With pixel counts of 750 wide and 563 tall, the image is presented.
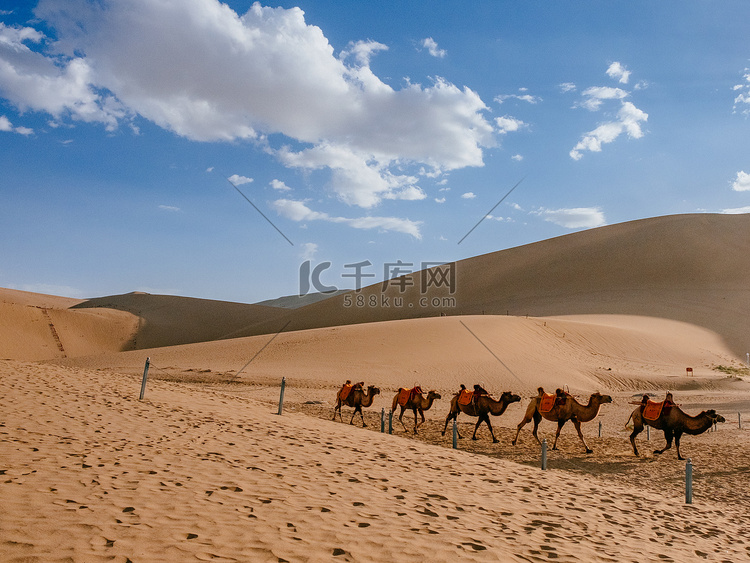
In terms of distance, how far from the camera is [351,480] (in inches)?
305

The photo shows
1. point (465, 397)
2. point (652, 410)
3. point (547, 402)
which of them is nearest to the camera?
point (652, 410)

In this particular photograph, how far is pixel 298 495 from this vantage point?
6.59 metres

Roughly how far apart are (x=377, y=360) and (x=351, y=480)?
86.9ft

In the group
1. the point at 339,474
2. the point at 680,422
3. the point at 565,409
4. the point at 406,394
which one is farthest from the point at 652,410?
the point at 339,474

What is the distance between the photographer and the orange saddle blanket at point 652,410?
1380 centimetres

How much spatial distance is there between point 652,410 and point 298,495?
1116 cm

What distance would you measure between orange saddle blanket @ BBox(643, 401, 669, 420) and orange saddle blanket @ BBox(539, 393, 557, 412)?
2324 mm

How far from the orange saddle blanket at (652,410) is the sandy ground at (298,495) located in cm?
116

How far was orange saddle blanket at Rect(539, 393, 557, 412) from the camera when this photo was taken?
48.7 ft

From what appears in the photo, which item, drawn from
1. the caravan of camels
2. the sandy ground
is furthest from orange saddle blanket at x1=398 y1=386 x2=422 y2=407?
the sandy ground

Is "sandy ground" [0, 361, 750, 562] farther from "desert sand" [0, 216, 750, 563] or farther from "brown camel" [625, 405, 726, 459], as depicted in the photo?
"brown camel" [625, 405, 726, 459]

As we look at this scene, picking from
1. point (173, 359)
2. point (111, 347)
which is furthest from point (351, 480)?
point (111, 347)

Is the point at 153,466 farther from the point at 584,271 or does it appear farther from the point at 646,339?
the point at 584,271

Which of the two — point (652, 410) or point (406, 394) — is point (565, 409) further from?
point (406, 394)
